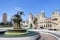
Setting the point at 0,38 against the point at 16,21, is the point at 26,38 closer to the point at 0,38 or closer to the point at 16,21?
the point at 0,38

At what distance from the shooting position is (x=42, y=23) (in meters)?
67.1

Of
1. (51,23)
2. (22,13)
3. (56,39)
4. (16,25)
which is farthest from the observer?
(51,23)

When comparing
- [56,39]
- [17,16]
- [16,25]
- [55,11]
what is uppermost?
[55,11]

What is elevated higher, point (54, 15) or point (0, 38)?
point (54, 15)

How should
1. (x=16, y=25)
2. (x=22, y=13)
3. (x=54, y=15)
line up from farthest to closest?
(x=54, y=15) → (x=22, y=13) → (x=16, y=25)

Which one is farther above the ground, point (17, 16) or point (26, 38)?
point (17, 16)

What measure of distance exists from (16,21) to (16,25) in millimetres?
660

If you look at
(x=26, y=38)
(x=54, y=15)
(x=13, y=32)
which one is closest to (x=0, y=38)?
(x=26, y=38)

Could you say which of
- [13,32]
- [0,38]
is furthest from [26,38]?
[13,32]

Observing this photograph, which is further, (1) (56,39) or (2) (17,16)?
(2) (17,16)

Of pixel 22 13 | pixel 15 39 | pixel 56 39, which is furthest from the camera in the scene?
pixel 22 13

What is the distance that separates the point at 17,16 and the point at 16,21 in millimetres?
836

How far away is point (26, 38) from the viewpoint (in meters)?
12.9

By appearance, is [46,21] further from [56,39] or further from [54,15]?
[56,39]
